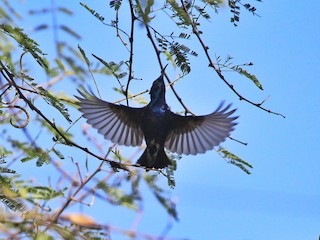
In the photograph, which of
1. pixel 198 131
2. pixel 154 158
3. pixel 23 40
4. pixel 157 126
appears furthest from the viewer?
pixel 198 131

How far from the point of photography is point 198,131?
387 cm

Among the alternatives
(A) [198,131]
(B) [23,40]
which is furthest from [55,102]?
(A) [198,131]

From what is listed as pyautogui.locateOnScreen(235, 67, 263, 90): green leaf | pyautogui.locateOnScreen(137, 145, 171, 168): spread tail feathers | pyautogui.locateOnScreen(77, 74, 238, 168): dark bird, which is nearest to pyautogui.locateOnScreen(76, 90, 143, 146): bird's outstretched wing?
pyautogui.locateOnScreen(77, 74, 238, 168): dark bird

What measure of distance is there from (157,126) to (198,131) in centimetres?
31

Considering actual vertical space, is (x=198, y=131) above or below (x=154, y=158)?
above

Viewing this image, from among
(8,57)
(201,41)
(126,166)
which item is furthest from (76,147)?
(201,41)

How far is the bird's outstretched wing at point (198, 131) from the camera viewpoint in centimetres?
357

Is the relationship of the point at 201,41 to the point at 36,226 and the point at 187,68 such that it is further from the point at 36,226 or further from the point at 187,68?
the point at 36,226

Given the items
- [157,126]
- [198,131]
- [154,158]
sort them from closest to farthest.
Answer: [154,158] < [157,126] < [198,131]

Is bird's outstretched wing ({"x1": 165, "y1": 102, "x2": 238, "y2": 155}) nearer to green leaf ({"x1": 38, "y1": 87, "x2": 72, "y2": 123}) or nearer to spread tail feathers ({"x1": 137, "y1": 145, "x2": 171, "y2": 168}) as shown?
spread tail feathers ({"x1": 137, "y1": 145, "x2": 171, "y2": 168})

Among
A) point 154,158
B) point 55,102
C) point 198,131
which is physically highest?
point 198,131

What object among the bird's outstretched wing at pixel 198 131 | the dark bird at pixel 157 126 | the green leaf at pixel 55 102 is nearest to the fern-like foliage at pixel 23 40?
the green leaf at pixel 55 102

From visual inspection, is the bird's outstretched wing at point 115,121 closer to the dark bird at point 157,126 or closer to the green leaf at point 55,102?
the dark bird at point 157,126

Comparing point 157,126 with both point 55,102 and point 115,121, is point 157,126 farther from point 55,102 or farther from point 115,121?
point 55,102
